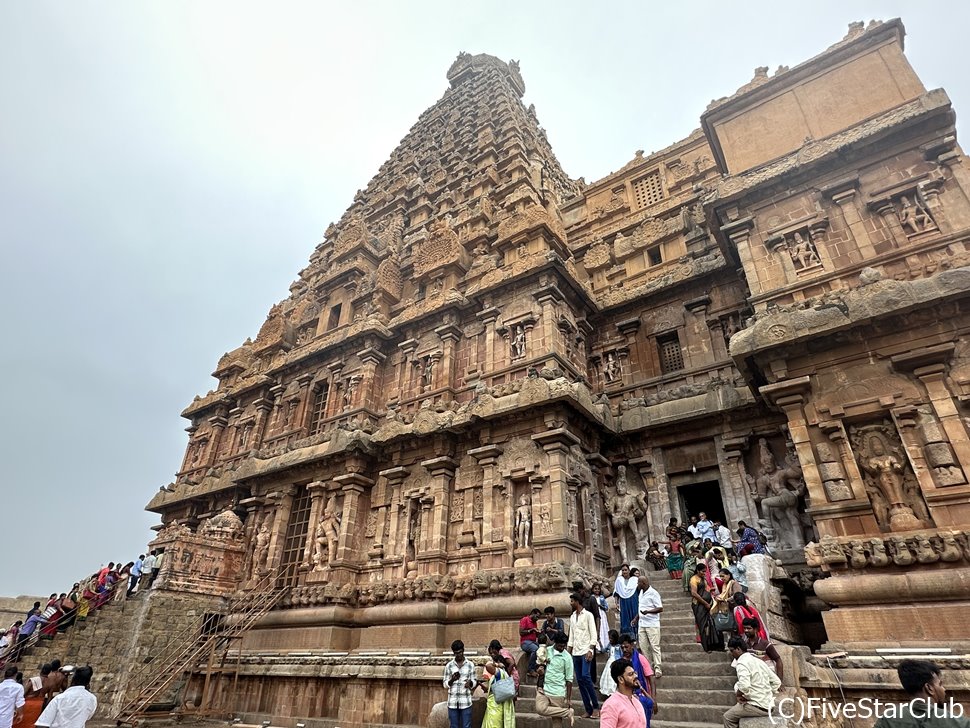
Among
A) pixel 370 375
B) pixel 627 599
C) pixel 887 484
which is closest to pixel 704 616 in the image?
pixel 627 599

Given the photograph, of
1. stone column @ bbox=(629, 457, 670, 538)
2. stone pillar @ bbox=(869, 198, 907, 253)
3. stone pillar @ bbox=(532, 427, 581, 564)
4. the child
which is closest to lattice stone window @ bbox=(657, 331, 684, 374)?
stone column @ bbox=(629, 457, 670, 538)

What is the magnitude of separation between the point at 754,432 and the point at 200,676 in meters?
17.8

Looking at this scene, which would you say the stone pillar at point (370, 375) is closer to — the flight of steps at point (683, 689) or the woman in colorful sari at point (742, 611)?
the flight of steps at point (683, 689)

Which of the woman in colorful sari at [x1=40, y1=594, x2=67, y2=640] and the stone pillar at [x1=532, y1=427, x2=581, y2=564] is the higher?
the stone pillar at [x1=532, y1=427, x2=581, y2=564]

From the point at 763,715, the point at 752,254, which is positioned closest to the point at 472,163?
the point at 752,254

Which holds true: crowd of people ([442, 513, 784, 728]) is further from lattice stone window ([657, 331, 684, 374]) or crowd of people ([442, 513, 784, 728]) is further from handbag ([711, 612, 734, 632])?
lattice stone window ([657, 331, 684, 374])

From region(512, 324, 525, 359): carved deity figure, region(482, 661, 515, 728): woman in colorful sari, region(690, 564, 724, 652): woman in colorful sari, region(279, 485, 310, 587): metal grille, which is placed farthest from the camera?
region(279, 485, 310, 587): metal grille

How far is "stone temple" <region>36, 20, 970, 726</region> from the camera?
959 cm

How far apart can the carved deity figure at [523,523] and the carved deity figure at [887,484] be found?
294 inches

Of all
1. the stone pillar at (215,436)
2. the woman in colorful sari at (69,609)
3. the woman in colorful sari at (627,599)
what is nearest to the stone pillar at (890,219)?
the woman in colorful sari at (627,599)

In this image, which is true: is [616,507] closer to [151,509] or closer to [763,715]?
[763,715]

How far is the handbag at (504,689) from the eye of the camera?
7.56 metres

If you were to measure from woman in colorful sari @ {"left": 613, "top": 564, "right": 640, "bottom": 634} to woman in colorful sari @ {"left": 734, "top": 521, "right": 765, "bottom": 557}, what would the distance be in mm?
2941

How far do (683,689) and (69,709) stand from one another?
8612 millimetres
